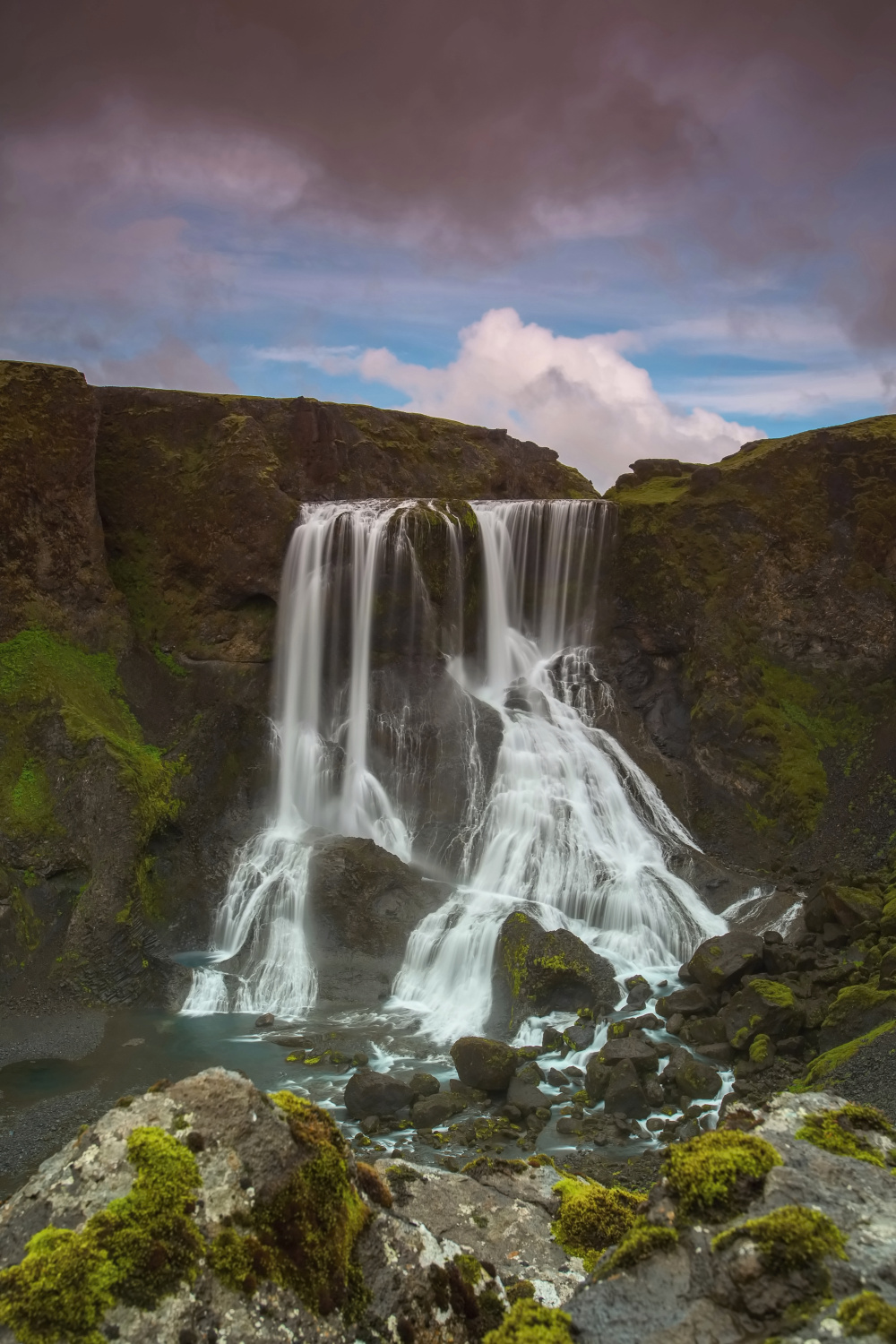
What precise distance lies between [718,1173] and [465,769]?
2245 centimetres

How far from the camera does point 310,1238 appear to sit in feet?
15.7

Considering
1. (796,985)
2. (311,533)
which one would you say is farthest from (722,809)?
(311,533)

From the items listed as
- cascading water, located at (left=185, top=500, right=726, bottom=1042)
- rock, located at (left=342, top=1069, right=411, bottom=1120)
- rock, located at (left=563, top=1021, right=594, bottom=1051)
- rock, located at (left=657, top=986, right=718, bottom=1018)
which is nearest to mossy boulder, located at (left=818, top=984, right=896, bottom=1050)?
→ rock, located at (left=657, top=986, right=718, bottom=1018)

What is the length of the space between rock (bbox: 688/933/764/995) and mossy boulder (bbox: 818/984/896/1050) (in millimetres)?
2384

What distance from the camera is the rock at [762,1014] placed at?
1642 centimetres

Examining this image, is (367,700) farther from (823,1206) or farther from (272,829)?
(823,1206)

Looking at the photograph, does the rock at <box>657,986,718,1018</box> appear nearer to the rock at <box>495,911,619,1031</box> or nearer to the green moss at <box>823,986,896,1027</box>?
the rock at <box>495,911,619,1031</box>

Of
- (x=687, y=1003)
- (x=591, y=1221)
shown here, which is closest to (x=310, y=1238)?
(x=591, y=1221)

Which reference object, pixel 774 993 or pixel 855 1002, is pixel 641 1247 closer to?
pixel 855 1002

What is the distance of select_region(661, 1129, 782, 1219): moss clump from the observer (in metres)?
4.69

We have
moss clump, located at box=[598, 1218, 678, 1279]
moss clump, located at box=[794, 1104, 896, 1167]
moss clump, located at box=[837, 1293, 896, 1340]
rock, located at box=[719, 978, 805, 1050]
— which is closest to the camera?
moss clump, located at box=[837, 1293, 896, 1340]

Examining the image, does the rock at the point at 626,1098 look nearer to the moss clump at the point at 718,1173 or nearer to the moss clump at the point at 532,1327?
the moss clump at the point at 718,1173

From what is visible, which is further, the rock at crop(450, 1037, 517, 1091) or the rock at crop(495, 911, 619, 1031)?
the rock at crop(495, 911, 619, 1031)

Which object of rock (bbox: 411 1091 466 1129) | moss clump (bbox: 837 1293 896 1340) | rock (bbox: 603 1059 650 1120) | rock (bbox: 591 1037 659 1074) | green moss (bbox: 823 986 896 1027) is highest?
moss clump (bbox: 837 1293 896 1340)
